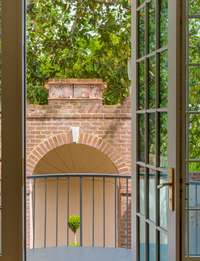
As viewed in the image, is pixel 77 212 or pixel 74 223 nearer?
pixel 74 223

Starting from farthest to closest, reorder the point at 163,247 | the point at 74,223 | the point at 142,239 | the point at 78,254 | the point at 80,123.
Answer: the point at 74,223, the point at 80,123, the point at 78,254, the point at 142,239, the point at 163,247

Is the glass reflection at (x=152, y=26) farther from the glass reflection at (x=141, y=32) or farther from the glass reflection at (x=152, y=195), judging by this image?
the glass reflection at (x=152, y=195)

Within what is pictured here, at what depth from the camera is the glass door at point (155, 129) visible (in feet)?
6.25

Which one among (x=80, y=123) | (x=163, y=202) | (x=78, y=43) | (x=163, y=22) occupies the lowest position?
(x=163, y=202)

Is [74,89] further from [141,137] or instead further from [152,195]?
[152,195]

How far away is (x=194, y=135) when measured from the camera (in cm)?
196

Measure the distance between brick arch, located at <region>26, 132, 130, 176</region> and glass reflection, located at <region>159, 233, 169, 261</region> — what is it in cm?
394

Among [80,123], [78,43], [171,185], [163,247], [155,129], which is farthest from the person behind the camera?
[78,43]

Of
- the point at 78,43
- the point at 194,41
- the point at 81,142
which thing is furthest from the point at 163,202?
the point at 78,43

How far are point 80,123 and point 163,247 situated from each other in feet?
13.4

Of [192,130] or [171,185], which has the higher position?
[192,130]

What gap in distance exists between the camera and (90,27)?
6461mm

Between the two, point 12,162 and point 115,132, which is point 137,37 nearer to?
point 12,162

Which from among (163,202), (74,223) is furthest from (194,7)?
(74,223)
